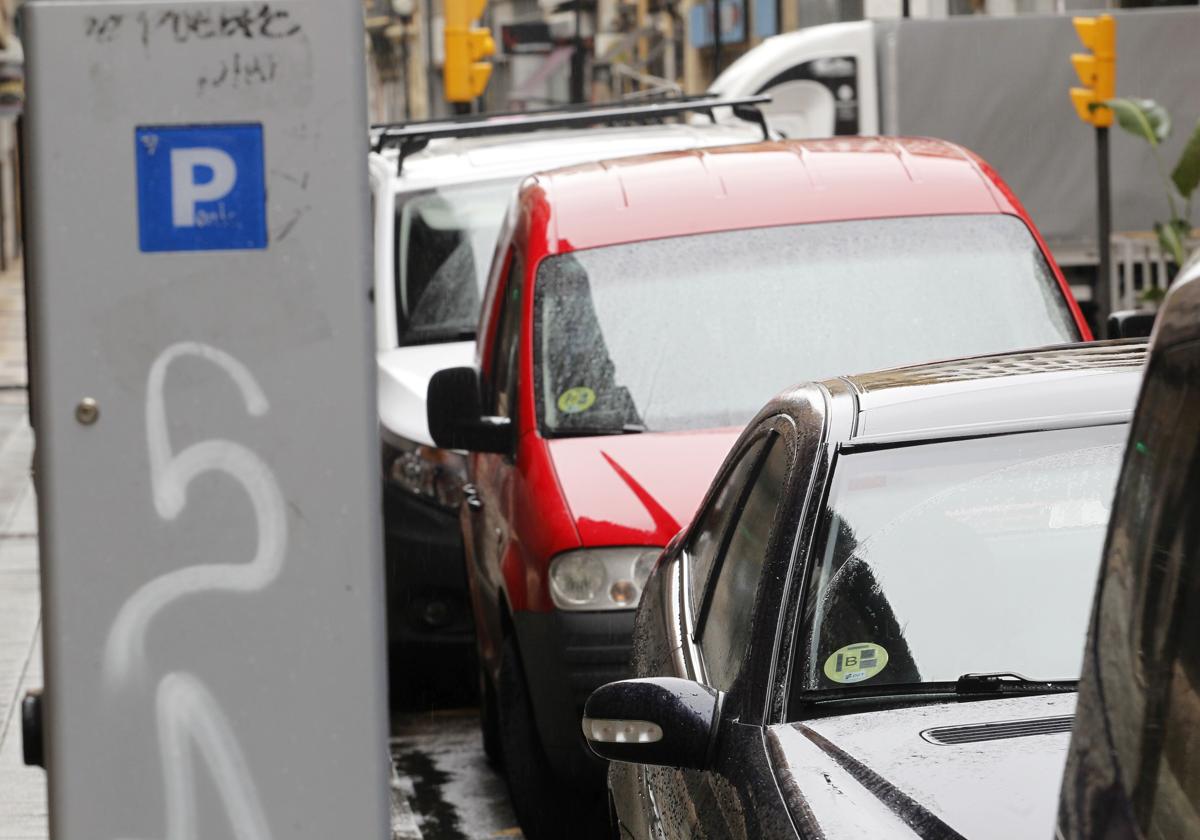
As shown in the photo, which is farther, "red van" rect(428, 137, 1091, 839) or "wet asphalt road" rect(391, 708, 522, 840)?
"wet asphalt road" rect(391, 708, 522, 840)

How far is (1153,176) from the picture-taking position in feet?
56.0

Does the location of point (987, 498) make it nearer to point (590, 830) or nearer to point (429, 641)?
point (590, 830)

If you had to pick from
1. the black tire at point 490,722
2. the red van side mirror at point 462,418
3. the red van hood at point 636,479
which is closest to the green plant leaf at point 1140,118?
the black tire at point 490,722

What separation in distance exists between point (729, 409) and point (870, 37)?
35.1ft

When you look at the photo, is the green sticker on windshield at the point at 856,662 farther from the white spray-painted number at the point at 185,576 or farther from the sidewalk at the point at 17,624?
the sidewalk at the point at 17,624

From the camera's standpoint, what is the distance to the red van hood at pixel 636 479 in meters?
5.84

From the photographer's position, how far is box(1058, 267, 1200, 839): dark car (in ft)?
6.42

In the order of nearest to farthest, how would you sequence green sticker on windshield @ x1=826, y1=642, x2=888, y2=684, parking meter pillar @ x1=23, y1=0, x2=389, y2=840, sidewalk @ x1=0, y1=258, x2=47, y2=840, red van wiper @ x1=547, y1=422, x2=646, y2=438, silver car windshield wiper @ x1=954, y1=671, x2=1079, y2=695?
parking meter pillar @ x1=23, y1=0, x2=389, y2=840, silver car windshield wiper @ x1=954, y1=671, x2=1079, y2=695, green sticker on windshield @ x1=826, y1=642, x2=888, y2=684, red van wiper @ x1=547, y1=422, x2=646, y2=438, sidewalk @ x1=0, y1=258, x2=47, y2=840

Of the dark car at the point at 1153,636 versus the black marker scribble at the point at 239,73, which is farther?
the black marker scribble at the point at 239,73

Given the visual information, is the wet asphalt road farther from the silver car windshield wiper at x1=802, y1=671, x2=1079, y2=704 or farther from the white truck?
the white truck

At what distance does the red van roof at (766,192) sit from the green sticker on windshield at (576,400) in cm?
57

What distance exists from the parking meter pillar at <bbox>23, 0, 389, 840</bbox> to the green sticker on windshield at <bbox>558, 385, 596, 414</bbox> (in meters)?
3.55

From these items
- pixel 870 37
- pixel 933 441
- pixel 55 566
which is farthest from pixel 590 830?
pixel 870 37

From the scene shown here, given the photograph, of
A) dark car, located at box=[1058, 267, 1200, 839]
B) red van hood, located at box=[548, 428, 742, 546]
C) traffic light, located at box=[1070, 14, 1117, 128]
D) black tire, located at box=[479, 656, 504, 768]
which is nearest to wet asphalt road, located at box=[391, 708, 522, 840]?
black tire, located at box=[479, 656, 504, 768]
